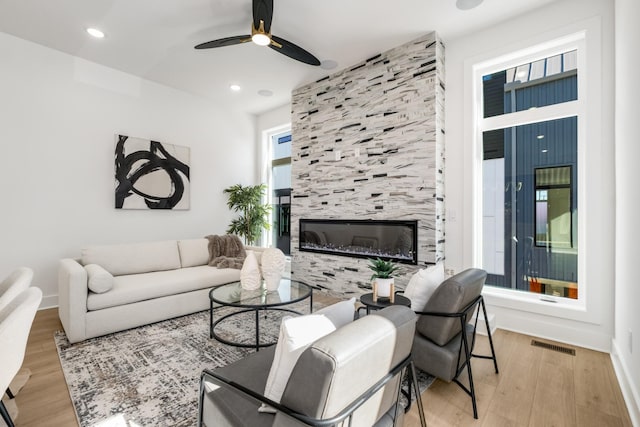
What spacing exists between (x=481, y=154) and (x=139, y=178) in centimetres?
467

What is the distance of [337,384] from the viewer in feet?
2.87

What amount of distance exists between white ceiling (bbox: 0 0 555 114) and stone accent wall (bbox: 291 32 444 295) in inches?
13.2

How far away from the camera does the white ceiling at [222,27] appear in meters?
2.98

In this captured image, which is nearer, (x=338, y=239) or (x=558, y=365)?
(x=558, y=365)

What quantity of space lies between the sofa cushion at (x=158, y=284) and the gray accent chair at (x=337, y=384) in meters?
2.11

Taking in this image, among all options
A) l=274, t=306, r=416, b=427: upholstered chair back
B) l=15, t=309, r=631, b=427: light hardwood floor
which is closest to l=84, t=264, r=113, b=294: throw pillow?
l=15, t=309, r=631, b=427: light hardwood floor

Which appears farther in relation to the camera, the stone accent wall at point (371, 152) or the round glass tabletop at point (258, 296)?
the stone accent wall at point (371, 152)

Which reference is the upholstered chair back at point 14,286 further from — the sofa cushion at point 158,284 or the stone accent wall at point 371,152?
the stone accent wall at point 371,152

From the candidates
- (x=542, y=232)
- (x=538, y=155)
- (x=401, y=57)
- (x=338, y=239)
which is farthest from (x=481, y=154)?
(x=338, y=239)

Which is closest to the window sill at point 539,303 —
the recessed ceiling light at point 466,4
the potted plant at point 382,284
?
the potted plant at point 382,284

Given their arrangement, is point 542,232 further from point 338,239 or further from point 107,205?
point 107,205

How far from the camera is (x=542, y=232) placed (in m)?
3.13

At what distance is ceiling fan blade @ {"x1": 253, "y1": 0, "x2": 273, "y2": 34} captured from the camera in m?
2.55

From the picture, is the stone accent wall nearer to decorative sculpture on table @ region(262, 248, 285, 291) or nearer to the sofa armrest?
decorative sculpture on table @ region(262, 248, 285, 291)
